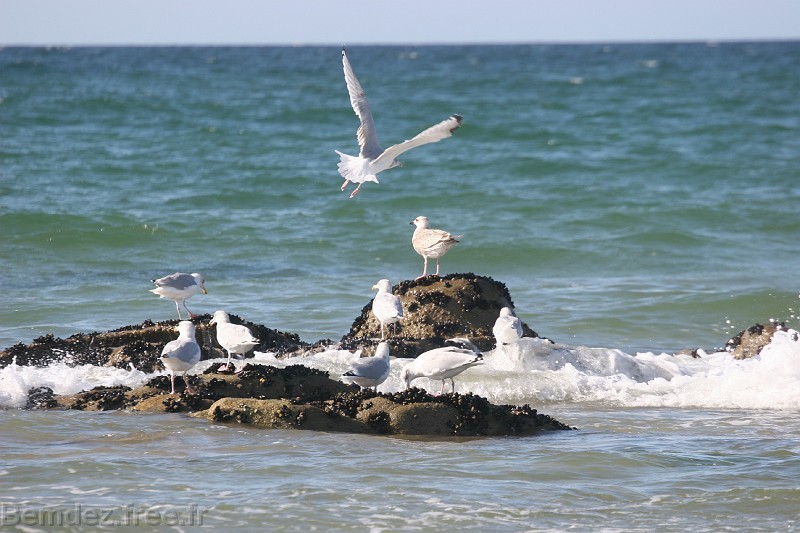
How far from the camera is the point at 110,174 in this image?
25.8m

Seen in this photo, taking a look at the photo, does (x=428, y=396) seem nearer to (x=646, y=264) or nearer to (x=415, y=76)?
(x=646, y=264)

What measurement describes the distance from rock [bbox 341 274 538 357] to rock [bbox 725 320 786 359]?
2114 millimetres

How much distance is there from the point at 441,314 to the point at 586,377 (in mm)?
1599

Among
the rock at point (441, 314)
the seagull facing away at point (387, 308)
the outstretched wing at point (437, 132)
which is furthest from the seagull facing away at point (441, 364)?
the outstretched wing at point (437, 132)

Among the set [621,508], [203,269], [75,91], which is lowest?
[621,508]

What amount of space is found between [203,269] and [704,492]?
11400 mm

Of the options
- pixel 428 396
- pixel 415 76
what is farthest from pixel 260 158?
pixel 415 76

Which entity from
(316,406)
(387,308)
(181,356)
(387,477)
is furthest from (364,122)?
(387,477)

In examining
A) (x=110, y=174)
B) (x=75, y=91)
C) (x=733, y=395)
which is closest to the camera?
(x=733, y=395)

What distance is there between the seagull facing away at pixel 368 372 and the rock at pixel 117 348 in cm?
224

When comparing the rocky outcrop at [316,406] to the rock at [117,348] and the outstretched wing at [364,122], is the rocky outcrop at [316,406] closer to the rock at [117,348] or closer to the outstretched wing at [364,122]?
the rock at [117,348]

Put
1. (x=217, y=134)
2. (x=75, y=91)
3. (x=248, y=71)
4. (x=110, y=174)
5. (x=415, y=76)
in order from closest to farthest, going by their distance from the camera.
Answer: (x=110, y=174), (x=217, y=134), (x=75, y=91), (x=415, y=76), (x=248, y=71)

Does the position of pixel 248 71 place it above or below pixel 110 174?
above

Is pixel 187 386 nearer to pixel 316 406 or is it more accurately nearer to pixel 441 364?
pixel 316 406
